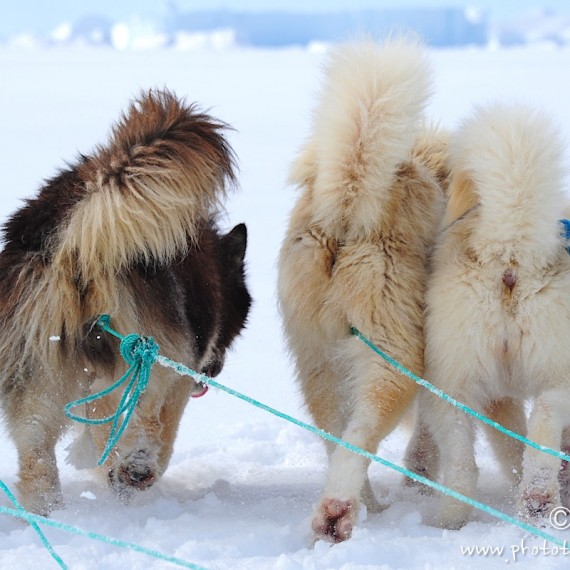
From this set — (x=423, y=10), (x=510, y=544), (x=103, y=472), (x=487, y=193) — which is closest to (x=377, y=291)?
(x=487, y=193)

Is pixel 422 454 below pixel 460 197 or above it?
below

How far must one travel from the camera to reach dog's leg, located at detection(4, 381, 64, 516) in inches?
131

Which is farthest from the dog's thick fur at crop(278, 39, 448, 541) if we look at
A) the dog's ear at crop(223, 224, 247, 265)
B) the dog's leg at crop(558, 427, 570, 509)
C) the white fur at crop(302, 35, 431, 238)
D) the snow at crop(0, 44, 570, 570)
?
the dog's ear at crop(223, 224, 247, 265)

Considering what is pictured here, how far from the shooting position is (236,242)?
4.57m

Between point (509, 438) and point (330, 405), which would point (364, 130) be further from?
point (509, 438)

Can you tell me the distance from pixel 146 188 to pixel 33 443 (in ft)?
3.46

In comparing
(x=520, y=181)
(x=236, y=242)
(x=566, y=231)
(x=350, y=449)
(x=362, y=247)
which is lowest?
(x=350, y=449)

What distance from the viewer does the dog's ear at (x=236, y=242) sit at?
4547 millimetres

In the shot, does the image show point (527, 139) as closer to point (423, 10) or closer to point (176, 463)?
point (176, 463)

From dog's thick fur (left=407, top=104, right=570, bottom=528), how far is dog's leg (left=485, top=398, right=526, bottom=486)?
1.19 ft

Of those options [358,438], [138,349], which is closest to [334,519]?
[358,438]

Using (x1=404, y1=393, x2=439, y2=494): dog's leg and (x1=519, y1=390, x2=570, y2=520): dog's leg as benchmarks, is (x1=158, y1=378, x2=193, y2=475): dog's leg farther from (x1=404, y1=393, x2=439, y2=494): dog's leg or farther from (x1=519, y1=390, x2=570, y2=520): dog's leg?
(x1=519, y1=390, x2=570, y2=520): dog's leg

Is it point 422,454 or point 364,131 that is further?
point 422,454

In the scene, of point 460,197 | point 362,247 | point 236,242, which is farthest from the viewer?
point 236,242
